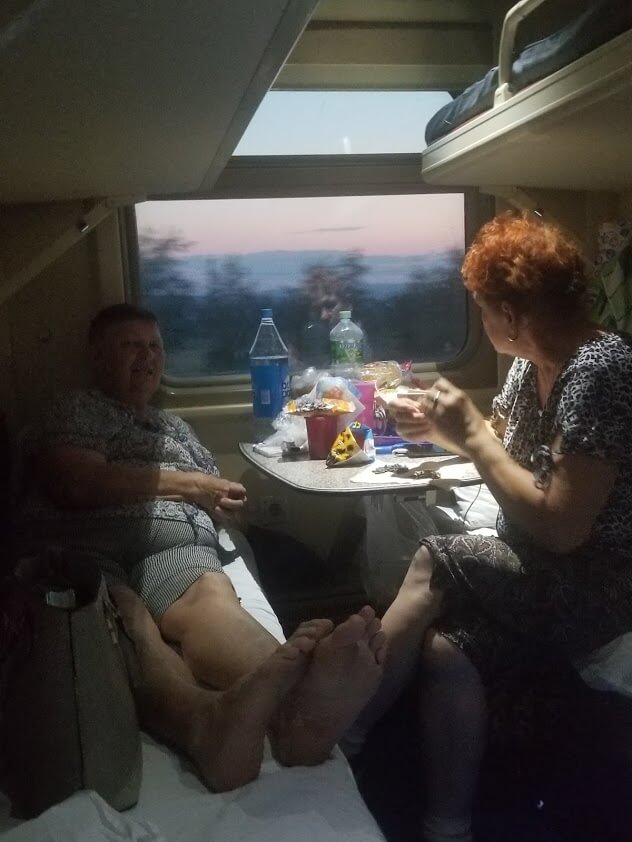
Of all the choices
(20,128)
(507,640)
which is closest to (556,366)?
(507,640)

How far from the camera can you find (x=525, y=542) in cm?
164

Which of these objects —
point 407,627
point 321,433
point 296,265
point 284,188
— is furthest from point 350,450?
point 284,188

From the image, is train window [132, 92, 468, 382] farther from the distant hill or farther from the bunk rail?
the bunk rail

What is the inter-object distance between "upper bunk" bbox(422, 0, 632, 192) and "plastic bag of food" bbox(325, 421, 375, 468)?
839 mm

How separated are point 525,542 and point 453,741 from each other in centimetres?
42

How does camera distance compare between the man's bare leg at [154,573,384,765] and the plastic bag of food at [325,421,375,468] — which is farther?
the plastic bag of food at [325,421,375,468]

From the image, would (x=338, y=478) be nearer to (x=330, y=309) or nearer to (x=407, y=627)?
(x=407, y=627)

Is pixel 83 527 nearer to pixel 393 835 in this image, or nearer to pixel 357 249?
pixel 393 835

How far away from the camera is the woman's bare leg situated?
1.54 meters

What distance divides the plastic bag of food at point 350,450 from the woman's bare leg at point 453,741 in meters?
0.57

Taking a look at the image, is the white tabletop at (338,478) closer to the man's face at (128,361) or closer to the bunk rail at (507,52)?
the man's face at (128,361)

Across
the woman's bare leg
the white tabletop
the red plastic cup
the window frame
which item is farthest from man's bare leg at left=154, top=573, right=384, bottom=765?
the window frame

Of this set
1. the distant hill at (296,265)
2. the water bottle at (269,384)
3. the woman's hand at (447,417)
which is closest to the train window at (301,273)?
the distant hill at (296,265)

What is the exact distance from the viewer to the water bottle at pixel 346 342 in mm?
2719
